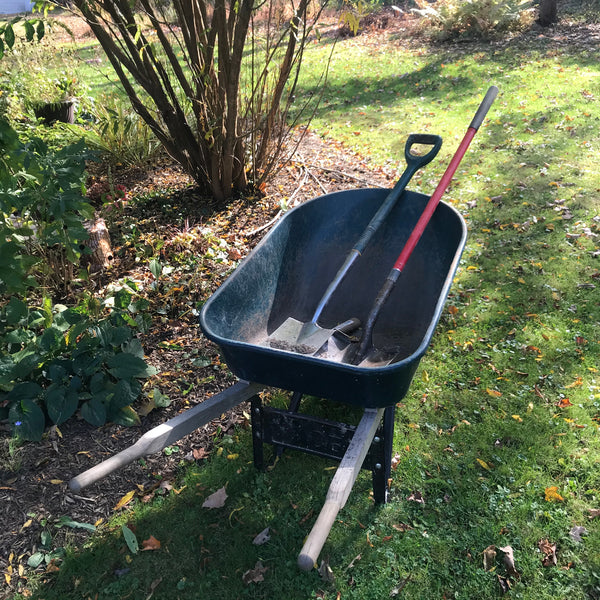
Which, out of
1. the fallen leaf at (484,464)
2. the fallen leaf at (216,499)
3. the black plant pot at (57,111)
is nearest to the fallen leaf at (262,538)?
the fallen leaf at (216,499)

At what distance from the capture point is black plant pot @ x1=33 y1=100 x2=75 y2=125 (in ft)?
20.8

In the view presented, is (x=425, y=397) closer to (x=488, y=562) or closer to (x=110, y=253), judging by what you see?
(x=488, y=562)

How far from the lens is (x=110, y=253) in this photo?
153 inches

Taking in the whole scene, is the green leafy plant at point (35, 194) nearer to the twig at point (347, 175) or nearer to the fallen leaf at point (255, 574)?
the fallen leaf at point (255, 574)

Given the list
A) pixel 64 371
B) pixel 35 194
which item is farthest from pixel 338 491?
pixel 35 194

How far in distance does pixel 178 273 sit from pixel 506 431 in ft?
7.92

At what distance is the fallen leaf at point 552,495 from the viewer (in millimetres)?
2316

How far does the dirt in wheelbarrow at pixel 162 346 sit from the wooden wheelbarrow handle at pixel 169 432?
87cm

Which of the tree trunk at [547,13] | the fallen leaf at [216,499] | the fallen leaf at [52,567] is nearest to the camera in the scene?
the fallen leaf at [52,567]

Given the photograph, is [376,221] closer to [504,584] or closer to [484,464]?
[484,464]

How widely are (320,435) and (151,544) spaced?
0.93m

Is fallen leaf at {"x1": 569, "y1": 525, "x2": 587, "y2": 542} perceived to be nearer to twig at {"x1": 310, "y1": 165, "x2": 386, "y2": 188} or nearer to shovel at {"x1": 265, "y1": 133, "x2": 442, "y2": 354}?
shovel at {"x1": 265, "y1": 133, "x2": 442, "y2": 354}

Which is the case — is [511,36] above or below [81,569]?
above

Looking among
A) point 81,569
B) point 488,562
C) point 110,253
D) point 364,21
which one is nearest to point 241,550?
point 81,569
